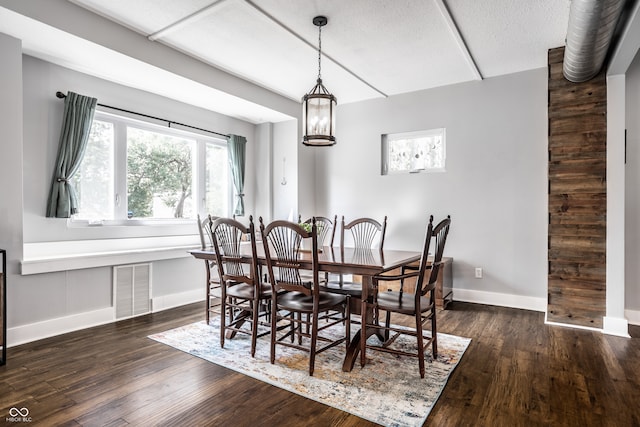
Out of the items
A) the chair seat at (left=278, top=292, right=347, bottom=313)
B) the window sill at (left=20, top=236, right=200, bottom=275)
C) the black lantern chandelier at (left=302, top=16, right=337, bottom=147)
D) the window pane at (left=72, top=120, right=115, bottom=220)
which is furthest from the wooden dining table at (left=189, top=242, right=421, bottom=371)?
the window pane at (left=72, top=120, right=115, bottom=220)

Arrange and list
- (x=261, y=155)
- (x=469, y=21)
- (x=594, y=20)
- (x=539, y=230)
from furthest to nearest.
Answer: (x=261, y=155)
(x=539, y=230)
(x=469, y=21)
(x=594, y=20)

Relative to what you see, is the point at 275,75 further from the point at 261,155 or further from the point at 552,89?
the point at 552,89

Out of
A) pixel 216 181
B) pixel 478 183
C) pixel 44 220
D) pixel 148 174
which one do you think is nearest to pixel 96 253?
pixel 44 220

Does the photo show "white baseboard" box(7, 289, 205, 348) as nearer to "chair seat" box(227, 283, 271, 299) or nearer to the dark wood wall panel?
"chair seat" box(227, 283, 271, 299)

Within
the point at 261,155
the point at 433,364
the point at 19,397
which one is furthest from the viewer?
the point at 261,155

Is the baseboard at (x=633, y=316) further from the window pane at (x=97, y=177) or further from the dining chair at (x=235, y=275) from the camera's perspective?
the window pane at (x=97, y=177)

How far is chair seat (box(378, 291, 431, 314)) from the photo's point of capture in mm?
2447

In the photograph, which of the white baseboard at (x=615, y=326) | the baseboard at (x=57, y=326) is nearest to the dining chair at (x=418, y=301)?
the white baseboard at (x=615, y=326)

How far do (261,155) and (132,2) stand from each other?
2900 mm

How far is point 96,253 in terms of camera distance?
355 centimetres

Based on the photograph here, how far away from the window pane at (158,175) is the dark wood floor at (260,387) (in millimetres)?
1557

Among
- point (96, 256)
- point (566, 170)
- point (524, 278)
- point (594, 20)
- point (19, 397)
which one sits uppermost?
point (594, 20)

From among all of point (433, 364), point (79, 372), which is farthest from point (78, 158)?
point (433, 364)

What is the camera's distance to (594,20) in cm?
231
